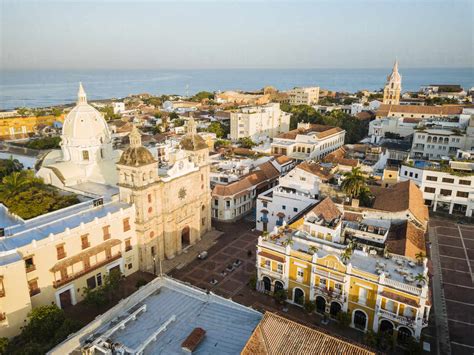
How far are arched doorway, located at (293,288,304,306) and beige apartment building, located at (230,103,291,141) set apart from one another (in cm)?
6893

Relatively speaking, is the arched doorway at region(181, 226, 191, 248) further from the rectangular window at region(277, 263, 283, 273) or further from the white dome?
the white dome

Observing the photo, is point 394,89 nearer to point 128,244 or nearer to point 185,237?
point 185,237

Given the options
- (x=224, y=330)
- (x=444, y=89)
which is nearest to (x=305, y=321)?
(x=224, y=330)

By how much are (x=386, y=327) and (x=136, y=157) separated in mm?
29877

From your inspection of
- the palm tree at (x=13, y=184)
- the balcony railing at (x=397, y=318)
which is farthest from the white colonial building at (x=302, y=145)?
the balcony railing at (x=397, y=318)

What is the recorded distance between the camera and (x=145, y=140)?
9119cm

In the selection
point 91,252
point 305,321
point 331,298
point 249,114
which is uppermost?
point 249,114

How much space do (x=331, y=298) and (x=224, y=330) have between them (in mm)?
12970

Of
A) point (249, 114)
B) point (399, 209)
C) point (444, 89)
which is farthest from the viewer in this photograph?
point (444, 89)

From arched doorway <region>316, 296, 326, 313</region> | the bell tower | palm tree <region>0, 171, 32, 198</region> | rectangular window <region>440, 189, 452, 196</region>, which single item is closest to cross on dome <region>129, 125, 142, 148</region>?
palm tree <region>0, 171, 32, 198</region>

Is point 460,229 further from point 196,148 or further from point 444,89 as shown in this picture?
point 444,89

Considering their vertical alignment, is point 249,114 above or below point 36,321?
above

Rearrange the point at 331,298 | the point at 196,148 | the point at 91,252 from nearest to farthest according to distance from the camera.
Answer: the point at 331,298 < the point at 91,252 < the point at 196,148

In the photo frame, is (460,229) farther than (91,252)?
Yes
